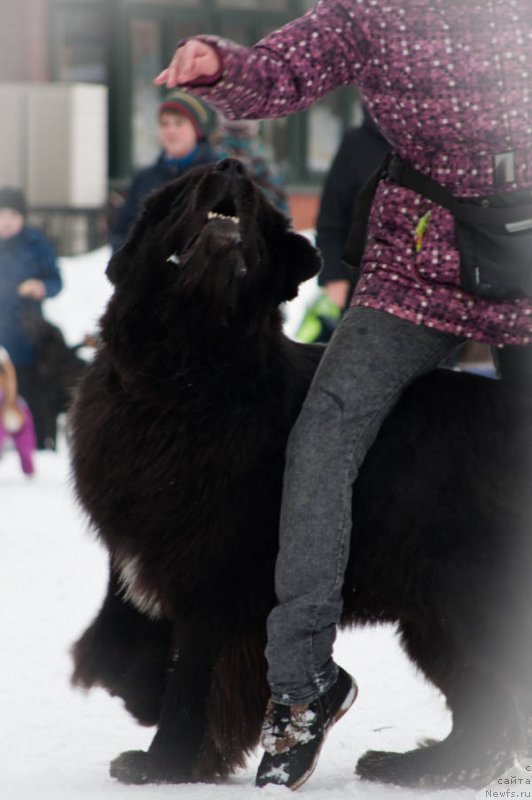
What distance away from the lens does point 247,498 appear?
300cm

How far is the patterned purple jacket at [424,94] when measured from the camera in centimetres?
274

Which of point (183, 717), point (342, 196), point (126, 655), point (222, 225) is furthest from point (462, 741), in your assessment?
point (342, 196)

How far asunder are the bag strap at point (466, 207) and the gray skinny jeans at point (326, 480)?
269mm

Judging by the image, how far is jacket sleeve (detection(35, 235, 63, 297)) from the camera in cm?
961

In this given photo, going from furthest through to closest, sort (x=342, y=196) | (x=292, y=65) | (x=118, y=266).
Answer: (x=342, y=196), (x=118, y=266), (x=292, y=65)

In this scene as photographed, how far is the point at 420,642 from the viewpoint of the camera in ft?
10.2

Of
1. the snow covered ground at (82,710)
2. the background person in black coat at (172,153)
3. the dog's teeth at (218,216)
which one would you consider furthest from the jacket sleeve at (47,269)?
the dog's teeth at (218,216)

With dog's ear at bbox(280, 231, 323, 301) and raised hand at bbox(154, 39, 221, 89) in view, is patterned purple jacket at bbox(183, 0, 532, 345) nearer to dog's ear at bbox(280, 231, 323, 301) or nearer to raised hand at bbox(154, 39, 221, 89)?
raised hand at bbox(154, 39, 221, 89)

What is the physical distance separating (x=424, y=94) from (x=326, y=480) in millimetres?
853

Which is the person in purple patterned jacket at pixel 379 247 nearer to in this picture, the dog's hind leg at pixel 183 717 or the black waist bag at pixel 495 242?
the black waist bag at pixel 495 242

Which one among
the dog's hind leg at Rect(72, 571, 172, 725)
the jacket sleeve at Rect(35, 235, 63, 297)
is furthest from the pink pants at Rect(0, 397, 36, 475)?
the dog's hind leg at Rect(72, 571, 172, 725)

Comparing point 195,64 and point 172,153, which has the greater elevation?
point 195,64

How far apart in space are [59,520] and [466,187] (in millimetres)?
4462

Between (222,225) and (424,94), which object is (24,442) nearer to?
(222,225)
